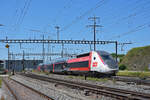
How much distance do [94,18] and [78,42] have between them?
10434 millimetres

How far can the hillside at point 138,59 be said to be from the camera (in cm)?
7452

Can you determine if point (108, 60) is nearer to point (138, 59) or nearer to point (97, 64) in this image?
point (97, 64)

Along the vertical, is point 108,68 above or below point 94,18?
below

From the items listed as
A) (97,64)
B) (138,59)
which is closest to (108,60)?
(97,64)

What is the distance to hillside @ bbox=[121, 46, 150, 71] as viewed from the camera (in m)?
74.5

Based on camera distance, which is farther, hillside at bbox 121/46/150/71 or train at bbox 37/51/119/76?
hillside at bbox 121/46/150/71

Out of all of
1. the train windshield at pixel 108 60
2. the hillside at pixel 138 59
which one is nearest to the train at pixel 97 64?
the train windshield at pixel 108 60

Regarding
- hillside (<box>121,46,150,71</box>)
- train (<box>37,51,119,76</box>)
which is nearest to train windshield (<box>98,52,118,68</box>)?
train (<box>37,51,119,76</box>)

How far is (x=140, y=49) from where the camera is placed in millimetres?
85125

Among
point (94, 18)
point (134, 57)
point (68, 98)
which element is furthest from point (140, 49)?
point (68, 98)

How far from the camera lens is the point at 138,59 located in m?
79.8

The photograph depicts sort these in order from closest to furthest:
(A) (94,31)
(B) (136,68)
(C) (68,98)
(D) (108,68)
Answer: (C) (68,98) → (D) (108,68) → (A) (94,31) → (B) (136,68)

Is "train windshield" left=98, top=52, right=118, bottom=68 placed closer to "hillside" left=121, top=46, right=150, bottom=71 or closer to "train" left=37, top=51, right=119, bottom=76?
"train" left=37, top=51, right=119, bottom=76

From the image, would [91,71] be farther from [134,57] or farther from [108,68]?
[134,57]
